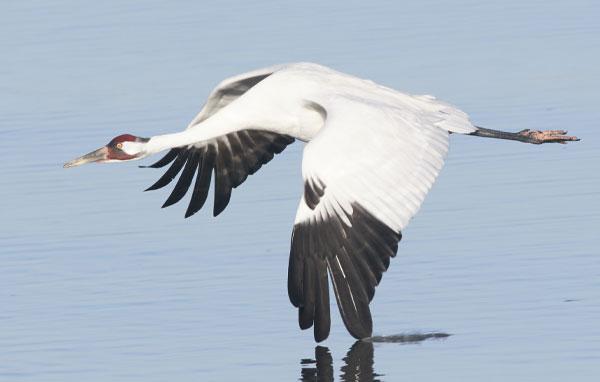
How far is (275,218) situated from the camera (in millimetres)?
16484

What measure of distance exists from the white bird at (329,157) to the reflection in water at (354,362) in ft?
0.88

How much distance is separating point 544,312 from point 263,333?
75.6 inches

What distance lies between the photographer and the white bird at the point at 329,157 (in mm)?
12516

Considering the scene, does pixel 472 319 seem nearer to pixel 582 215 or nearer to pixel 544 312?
pixel 544 312

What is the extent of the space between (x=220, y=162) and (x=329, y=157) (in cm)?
347

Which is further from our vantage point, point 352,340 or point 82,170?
point 82,170

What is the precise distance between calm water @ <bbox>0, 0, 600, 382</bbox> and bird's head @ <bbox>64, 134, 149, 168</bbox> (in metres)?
0.87

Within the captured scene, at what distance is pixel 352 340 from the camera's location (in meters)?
13.3

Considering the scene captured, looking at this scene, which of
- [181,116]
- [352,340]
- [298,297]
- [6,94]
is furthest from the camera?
[6,94]

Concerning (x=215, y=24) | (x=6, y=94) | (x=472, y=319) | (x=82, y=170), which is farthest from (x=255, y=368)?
(x=215, y=24)

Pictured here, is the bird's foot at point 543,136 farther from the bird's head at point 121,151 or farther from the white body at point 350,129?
the bird's head at point 121,151

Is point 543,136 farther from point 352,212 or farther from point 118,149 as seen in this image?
point 352,212

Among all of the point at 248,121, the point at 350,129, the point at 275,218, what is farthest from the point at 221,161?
the point at 350,129

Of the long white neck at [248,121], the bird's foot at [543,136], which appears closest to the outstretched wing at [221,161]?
the long white neck at [248,121]
